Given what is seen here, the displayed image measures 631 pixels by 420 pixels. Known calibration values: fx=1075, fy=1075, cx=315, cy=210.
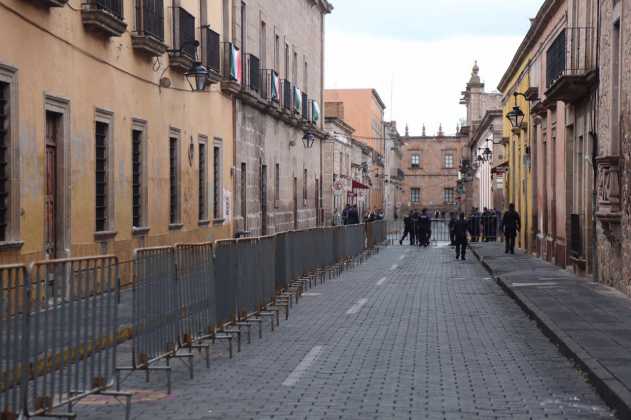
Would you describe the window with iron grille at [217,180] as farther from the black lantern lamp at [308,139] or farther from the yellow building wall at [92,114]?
the black lantern lamp at [308,139]

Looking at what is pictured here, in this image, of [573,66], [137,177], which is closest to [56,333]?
[137,177]

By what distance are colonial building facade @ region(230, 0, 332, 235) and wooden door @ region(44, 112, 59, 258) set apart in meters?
12.5

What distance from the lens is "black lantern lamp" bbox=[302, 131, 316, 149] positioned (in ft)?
141

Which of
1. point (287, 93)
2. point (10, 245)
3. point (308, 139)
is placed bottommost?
point (10, 245)

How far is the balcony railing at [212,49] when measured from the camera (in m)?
26.6

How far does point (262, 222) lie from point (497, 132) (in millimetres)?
28134

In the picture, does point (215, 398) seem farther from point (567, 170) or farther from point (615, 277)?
point (567, 170)

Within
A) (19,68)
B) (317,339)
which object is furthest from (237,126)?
(317,339)

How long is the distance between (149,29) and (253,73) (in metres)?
12.2

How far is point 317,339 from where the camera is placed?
13.1m

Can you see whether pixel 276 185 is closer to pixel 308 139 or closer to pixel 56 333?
pixel 308 139

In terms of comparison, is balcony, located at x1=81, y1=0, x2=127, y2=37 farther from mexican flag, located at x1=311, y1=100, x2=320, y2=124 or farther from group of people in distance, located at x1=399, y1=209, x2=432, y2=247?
group of people in distance, located at x1=399, y1=209, x2=432, y2=247

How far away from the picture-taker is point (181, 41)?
78.8ft

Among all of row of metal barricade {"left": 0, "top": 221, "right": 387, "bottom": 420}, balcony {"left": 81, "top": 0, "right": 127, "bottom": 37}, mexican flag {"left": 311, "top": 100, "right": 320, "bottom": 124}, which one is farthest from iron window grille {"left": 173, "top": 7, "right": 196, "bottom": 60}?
mexican flag {"left": 311, "top": 100, "right": 320, "bottom": 124}
